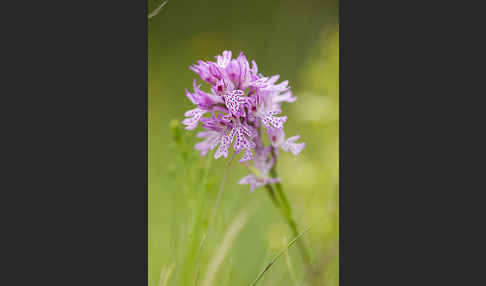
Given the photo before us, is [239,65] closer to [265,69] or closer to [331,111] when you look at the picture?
[265,69]

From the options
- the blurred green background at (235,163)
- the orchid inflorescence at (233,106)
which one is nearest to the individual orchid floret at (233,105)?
the orchid inflorescence at (233,106)

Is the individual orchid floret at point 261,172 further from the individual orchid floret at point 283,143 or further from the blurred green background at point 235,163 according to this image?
the blurred green background at point 235,163

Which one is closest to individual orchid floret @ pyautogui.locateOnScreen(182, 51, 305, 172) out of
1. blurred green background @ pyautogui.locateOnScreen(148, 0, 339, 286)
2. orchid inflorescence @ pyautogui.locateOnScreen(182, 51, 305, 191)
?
orchid inflorescence @ pyautogui.locateOnScreen(182, 51, 305, 191)

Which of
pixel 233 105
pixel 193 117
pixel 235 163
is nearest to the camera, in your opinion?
pixel 233 105

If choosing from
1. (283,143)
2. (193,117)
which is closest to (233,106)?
(193,117)

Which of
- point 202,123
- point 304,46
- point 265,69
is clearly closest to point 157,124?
point 265,69

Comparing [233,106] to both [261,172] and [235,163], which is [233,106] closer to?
[261,172]

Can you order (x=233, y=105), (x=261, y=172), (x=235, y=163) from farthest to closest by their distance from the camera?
(x=235, y=163) → (x=261, y=172) → (x=233, y=105)
